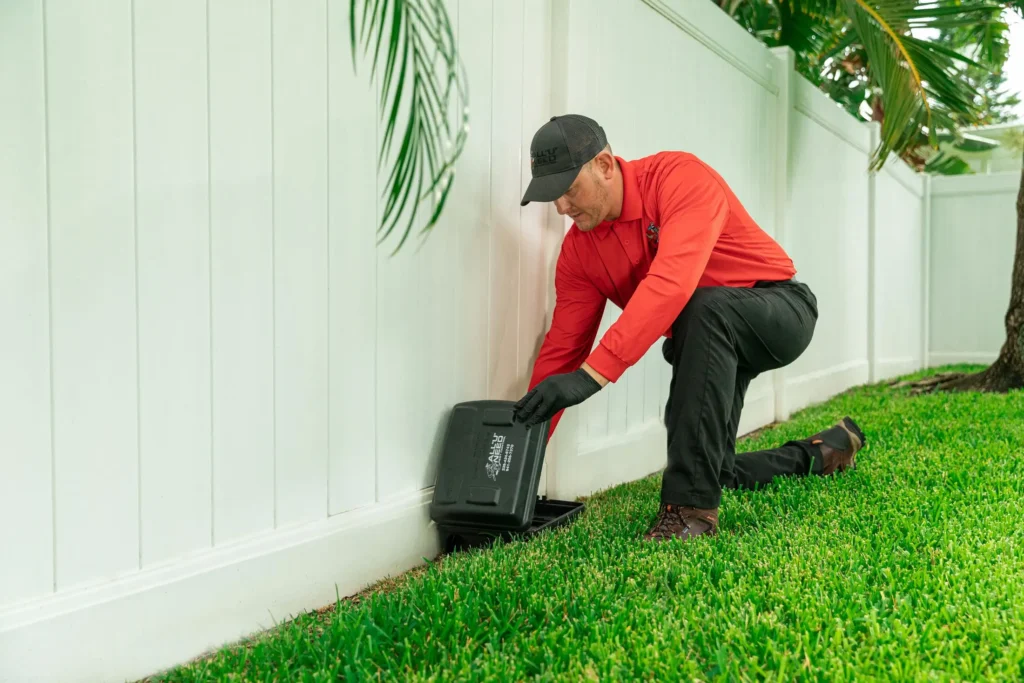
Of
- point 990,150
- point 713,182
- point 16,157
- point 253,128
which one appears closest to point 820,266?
point 713,182

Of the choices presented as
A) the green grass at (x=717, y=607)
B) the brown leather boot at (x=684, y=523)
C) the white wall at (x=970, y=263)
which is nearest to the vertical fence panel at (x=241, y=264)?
the green grass at (x=717, y=607)

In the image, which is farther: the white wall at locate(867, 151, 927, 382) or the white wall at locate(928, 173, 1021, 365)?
the white wall at locate(928, 173, 1021, 365)

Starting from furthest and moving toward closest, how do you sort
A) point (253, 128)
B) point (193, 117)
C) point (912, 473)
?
point (912, 473) → point (253, 128) → point (193, 117)

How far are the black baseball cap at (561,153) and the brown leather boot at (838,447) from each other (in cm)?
141

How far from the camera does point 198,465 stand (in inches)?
65.4

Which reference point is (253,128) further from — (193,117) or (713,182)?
(713,182)

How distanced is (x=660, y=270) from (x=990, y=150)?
496 inches

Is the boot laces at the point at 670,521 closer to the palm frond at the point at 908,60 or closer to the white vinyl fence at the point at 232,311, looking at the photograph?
the white vinyl fence at the point at 232,311

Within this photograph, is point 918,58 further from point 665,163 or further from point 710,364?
point 710,364

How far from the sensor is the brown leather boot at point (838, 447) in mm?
2889

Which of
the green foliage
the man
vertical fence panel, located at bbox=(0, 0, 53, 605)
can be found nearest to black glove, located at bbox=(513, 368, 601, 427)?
the man

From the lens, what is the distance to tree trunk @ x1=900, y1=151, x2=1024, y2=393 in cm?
532

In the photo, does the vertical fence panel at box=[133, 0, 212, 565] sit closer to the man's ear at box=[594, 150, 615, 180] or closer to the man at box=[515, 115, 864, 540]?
the man at box=[515, 115, 864, 540]

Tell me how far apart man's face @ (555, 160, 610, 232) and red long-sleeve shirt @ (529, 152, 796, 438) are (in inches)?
3.4
